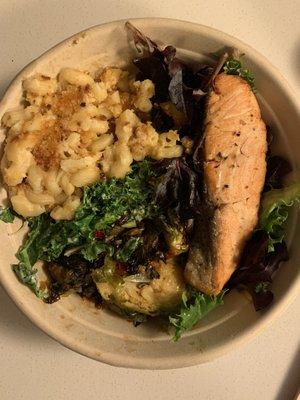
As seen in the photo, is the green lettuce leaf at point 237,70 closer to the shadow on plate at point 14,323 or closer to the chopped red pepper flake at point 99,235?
the chopped red pepper flake at point 99,235

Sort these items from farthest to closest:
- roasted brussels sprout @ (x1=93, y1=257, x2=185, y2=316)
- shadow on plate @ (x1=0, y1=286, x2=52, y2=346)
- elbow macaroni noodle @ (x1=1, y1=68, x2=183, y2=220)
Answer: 1. shadow on plate @ (x1=0, y1=286, x2=52, y2=346)
2. roasted brussels sprout @ (x1=93, y1=257, x2=185, y2=316)
3. elbow macaroni noodle @ (x1=1, y1=68, x2=183, y2=220)

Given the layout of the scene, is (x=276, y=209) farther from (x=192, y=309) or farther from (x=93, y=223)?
(x=93, y=223)

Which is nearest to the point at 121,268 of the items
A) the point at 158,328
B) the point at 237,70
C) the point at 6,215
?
the point at 158,328

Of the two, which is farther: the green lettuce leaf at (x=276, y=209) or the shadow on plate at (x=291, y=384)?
the shadow on plate at (x=291, y=384)

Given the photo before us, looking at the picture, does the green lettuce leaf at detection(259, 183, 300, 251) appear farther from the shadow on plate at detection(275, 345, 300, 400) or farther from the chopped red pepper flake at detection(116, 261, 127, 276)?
the shadow on plate at detection(275, 345, 300, 400)

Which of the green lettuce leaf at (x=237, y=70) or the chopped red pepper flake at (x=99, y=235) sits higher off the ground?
the green lettuce leaf at (x=237, y=70)

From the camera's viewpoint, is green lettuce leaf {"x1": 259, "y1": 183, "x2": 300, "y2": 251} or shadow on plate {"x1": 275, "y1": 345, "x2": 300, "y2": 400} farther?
shadow on plate {"x1": 275, "y1": 345, "x2": 300, "y2": 400}

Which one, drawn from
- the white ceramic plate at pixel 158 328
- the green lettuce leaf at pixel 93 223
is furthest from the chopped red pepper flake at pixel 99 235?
the white ceramic plate at pixel 158 328

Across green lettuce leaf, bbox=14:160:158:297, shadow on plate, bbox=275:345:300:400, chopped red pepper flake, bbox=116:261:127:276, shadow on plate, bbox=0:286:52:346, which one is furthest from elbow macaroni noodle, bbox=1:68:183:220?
shadow on plate, bbox=275:345:300:400
